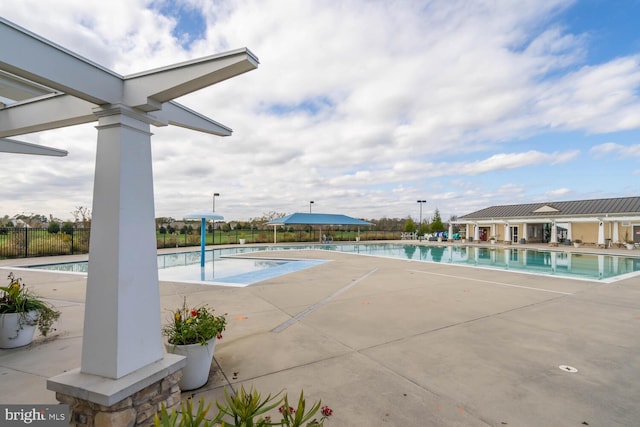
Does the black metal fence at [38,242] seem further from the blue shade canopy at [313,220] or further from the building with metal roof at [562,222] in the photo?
the building with metal roof at [562,222]

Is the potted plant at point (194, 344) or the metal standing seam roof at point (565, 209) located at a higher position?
the metal standing seam roof at point (565, 209)

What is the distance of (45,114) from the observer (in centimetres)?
289

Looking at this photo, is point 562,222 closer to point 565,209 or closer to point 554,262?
point 565,209

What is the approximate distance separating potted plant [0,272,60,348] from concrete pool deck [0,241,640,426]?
0.16 m

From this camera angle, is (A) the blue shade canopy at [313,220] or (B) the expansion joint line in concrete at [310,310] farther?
(A) the blue shade canopy at [313,220]

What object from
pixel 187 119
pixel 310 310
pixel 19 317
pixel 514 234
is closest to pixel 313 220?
pixel 514 234

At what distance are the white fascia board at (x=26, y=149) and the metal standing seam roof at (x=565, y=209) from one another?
3256 centimetres

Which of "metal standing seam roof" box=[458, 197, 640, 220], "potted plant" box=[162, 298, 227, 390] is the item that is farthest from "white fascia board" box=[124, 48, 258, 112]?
"metal standing seam roof" box=[458, 197, 640, 220]

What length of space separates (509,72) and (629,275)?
836 centimetres

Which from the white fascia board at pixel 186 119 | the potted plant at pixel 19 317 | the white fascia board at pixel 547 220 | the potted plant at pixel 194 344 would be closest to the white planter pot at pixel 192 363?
the potted plant at pixel 194 344

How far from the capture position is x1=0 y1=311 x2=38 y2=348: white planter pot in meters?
3.97

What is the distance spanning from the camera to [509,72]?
11.3 metres

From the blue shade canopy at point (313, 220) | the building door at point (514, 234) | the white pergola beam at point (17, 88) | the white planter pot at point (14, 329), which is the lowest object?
the white planter pot at point (14, 329)

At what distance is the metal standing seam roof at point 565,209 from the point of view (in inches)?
962
